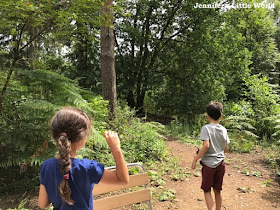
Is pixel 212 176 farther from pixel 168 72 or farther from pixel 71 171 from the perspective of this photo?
pixel 168 72

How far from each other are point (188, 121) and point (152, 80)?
2.81 metres

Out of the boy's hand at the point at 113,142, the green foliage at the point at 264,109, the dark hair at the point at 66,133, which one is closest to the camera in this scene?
the dark hair at the point at 66,133

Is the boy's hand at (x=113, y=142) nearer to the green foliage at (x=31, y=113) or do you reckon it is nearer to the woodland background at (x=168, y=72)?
the green foliage at (x=31, y=113)

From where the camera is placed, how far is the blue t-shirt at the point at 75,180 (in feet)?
4.86

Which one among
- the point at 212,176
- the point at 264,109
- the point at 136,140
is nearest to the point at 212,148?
the point at 212,176

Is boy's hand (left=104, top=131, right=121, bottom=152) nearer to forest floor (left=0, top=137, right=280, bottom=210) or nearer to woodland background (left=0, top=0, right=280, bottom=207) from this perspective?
forest floor (left=0, top=137, right=280, bottom=210)

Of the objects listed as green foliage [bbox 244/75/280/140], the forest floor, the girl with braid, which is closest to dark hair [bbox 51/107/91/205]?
the girl with braid

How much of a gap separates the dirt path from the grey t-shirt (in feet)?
4.31

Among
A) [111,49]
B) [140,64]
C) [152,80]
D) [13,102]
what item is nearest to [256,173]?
[111,49]

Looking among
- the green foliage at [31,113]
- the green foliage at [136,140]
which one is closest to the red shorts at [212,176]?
the green foliage at [31,113]

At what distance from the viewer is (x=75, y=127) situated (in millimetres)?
1451

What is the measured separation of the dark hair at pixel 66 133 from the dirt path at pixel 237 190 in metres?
3.09

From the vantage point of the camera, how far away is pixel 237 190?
16.7ft

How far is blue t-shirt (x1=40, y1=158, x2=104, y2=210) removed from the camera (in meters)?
1.48
